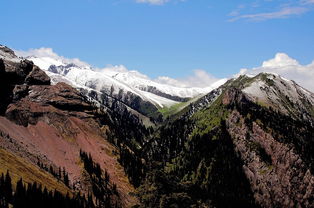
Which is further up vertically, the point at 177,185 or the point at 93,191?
the point at 177,185

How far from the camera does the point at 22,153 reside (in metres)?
174

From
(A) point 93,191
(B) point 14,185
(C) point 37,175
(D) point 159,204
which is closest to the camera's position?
(D) point 159,204

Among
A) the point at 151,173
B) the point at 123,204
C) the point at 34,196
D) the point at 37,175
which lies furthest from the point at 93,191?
the point at 151,173

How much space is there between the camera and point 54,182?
15450cm

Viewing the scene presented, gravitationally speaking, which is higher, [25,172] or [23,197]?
[25,172]

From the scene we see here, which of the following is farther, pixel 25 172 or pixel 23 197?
pixel 25 172

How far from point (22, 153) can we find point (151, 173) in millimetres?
113070

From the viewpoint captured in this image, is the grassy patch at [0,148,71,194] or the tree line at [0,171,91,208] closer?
Answer: the tree line at [0,171,91,208]

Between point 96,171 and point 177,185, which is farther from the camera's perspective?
point 96,171

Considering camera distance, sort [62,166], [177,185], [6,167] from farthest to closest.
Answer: [62,166] → [6,167] → [177,185]

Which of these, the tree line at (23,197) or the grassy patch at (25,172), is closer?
the tree line at (23,197)

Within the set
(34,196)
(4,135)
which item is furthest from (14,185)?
(4,135)

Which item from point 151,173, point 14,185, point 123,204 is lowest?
point 123,204

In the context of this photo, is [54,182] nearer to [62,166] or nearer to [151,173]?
[62,166]
